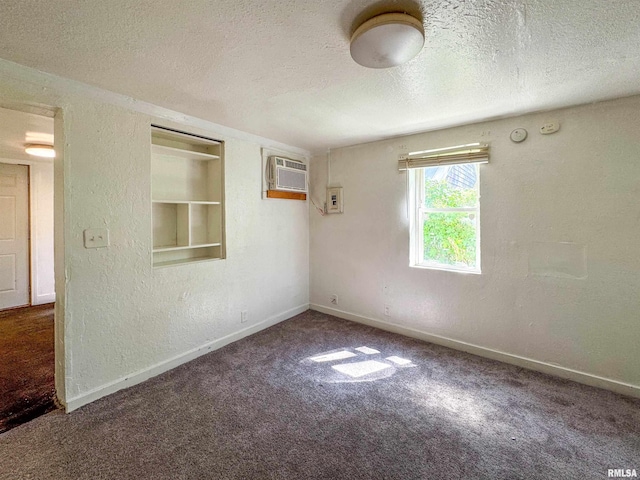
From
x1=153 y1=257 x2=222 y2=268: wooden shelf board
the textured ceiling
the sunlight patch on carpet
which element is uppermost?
the textured ceiling

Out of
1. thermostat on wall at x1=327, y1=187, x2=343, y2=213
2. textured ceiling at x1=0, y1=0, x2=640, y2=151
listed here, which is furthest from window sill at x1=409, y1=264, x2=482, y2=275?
textured ceiling at x1=0, y1=0, x2=640, y2=151

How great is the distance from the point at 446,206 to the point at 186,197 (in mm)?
2639

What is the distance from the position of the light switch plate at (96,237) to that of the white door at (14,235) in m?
3.33

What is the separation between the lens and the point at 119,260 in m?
2.11

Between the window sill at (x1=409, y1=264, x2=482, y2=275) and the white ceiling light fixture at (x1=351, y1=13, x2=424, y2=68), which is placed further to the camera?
the window sill at (x1=409, y1=264, x2=482, y2=275)

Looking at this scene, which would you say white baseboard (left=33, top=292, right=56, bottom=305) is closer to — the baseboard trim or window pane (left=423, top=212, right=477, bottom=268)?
the baseboard trim

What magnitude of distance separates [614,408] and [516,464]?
1.05 metres

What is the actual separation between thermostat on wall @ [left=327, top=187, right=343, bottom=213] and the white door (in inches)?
170

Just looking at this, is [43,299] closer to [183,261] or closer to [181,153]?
[183,261]

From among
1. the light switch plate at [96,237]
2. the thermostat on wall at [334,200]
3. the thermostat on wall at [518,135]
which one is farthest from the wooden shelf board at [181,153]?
the thermostat on wall at [518,135]

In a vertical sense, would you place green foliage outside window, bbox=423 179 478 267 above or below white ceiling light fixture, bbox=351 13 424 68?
below

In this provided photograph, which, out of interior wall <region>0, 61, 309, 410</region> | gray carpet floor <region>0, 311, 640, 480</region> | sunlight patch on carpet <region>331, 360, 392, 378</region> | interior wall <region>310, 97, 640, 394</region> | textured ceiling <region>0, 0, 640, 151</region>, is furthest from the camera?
sunlight patch on carpet <region>331, 360, 392, 378</region>

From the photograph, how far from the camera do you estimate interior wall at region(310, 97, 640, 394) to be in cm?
207

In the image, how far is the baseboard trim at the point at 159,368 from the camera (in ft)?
6.33
